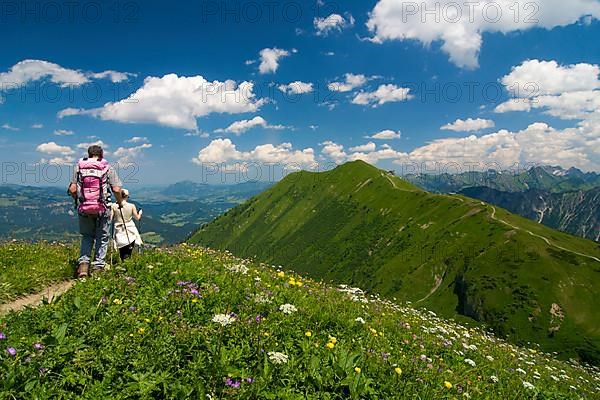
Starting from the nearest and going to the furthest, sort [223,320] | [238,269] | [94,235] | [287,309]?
[223,320], [287,309], [238,269], [94,235]

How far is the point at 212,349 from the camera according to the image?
5.21 meters

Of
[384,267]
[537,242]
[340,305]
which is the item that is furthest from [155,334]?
[384,267]

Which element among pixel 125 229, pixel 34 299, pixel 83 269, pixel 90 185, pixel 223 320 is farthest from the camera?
pixel 125 229

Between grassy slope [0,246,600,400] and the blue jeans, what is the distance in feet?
9.13

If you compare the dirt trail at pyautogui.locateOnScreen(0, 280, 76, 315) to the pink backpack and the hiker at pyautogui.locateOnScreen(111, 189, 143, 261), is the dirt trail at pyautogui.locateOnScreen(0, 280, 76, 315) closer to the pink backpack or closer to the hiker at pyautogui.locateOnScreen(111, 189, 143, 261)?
the hiker at pyautogui.locateOnScreen(111, 189, 143, 261)

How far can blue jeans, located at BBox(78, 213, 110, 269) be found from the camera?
11.0 m

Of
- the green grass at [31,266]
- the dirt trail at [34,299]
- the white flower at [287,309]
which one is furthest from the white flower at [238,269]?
the green grass at [31,266]

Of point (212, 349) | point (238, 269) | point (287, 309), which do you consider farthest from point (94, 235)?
point (212, 349)

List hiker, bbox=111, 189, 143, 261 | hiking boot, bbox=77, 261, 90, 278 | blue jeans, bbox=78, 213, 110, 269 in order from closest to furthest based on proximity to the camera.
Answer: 1. hiking boot, bbox=77, 261, 90, 278
2. blue jeans, bbox=78, 213, 110, 269
3. hiker, bbox=111, 189, 143, 261

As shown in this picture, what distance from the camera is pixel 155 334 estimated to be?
18.4ft

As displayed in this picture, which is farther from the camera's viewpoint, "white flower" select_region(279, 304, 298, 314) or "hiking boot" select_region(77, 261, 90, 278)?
"hiking boot" select_region(77, 261, 90, 278)

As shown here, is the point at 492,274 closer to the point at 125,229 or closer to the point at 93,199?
the point at 125,229

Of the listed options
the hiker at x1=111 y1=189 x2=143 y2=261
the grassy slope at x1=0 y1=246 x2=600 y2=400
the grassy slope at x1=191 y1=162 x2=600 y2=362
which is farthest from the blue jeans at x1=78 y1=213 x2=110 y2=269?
the grassy slope at x1=191 y1=162 x2=600 y2=362

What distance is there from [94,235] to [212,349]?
7.82 m
